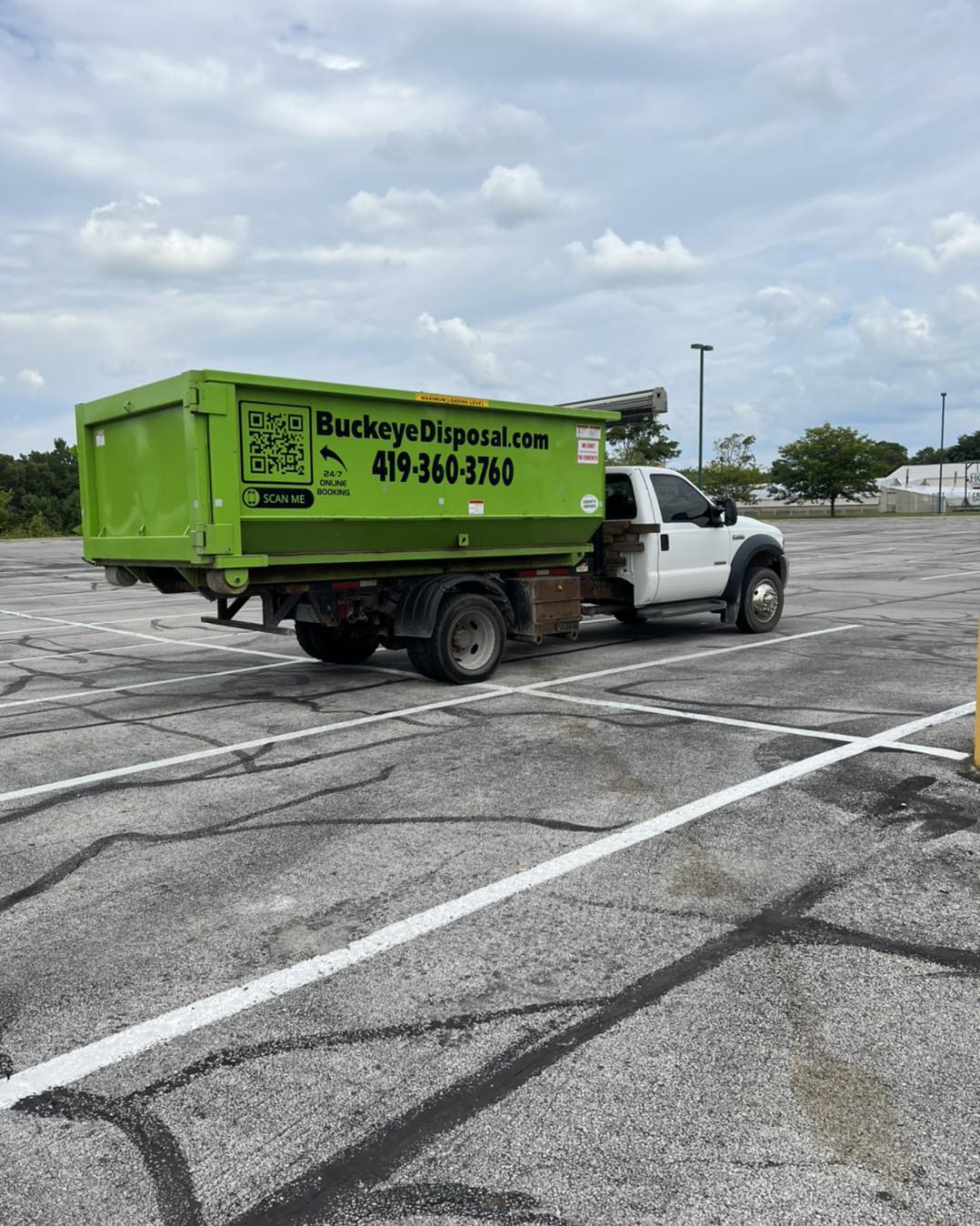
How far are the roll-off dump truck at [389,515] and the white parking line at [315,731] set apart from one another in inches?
24.7

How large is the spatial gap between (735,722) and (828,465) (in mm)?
70011

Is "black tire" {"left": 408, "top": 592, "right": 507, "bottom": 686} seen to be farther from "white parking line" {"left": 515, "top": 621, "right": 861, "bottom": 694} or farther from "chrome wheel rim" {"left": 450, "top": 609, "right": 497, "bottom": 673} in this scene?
"white parking line" {"left": 515, "top": 621, "right": 861, "bottom": 694}

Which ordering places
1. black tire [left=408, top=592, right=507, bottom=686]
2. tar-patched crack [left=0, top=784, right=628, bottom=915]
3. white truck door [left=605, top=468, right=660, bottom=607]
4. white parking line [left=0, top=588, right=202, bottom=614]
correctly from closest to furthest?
tar-patched crack [left=0, top=784, right=628, bottom=915] < black tire [left=408, top=592, right=507, bottom=686] < white truck door [left=605, top=468, right=660, bottom=607] < white parking line [left=0, top=588, right=202, bottom=614]

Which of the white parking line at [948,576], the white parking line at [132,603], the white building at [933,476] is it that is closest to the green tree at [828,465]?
the white building at [933,476]

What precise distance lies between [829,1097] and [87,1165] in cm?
204

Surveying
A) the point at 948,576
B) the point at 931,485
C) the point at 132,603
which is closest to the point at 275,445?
the point at 132,603

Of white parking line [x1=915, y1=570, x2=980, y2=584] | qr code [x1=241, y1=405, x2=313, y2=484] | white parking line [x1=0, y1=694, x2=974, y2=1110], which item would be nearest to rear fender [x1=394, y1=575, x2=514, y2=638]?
qr code [x1=241, y1=405, x2=313, y2=484]

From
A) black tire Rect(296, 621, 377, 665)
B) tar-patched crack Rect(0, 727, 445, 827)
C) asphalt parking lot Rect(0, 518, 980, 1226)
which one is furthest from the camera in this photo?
black tire Rect(296, 621, 377, 665)

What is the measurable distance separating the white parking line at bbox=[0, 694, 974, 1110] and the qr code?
4247 millimetres

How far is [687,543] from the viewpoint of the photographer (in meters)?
11.4

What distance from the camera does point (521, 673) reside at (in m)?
9.97

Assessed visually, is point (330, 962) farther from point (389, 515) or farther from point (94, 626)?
point (94, 626)

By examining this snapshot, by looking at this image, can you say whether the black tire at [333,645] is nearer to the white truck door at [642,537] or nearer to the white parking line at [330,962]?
the white truck door at [642,537]

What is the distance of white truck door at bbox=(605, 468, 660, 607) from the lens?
1109cm
